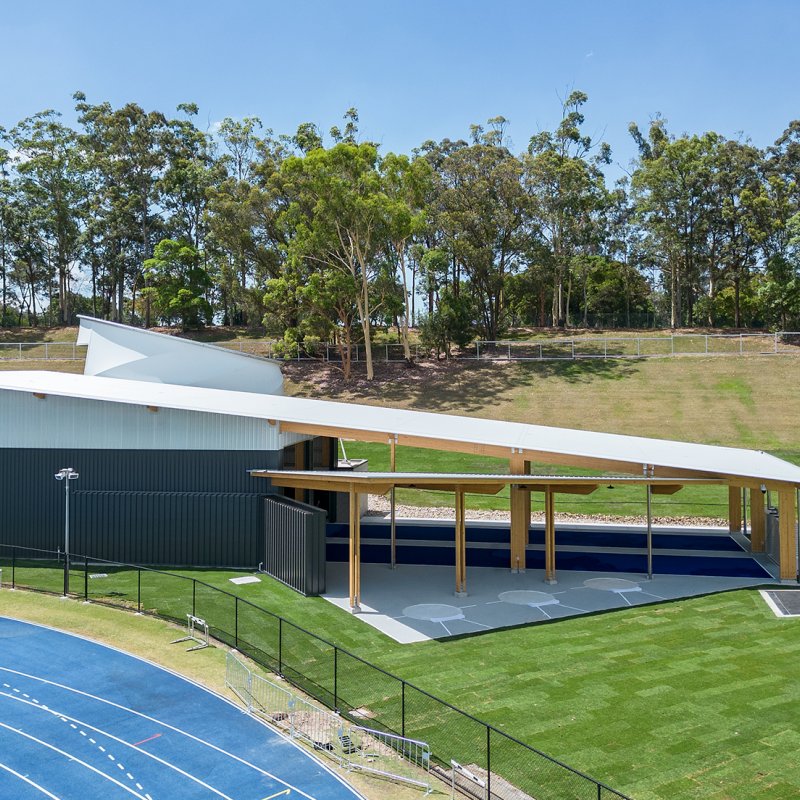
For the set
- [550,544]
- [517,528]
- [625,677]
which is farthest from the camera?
[517,528]

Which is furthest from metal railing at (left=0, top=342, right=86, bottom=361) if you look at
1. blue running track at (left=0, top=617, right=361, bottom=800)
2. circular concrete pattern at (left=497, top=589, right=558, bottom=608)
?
circular concrete pattern at (left=497, top=589, right=558, bottom=608)

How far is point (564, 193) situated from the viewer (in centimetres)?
7206

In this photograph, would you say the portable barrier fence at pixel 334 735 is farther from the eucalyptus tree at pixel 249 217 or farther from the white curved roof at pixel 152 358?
the eucalyptus tree at pixel 249 217

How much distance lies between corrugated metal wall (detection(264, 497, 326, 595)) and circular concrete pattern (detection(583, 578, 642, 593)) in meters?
8.00

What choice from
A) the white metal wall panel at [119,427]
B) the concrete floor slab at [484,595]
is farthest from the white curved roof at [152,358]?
the concrete floor slab at [484,595]

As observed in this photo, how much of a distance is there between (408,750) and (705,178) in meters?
74.8

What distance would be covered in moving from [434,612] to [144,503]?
1083cm

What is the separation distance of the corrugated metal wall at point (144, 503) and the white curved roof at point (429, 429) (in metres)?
1.85

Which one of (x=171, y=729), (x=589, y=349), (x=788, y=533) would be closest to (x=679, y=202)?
(x=589, y=349)

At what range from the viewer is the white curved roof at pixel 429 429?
22.6 meters

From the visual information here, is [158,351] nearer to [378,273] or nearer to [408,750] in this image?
[408,750]

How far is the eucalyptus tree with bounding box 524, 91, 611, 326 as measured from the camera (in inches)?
2788

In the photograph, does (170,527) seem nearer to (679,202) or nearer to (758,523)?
(758,523)

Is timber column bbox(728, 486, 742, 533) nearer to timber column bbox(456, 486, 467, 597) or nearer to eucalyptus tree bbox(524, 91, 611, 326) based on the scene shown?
timber column bbox(456, 486, 467, 597)
